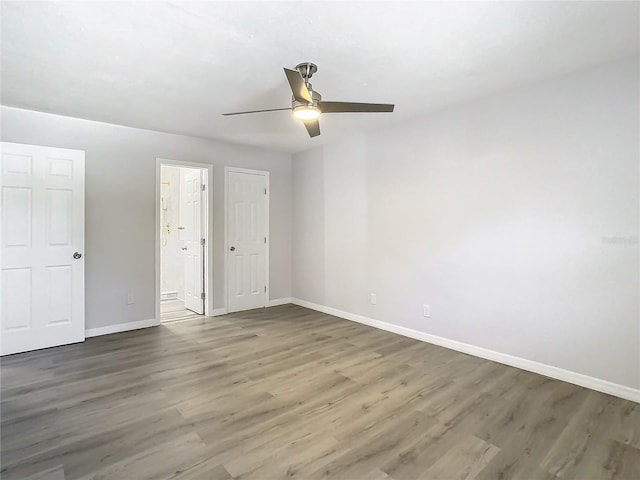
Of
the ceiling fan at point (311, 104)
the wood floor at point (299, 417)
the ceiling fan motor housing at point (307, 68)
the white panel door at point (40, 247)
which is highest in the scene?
the ceiling fan motor housing at point (307, 68)

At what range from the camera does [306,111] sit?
257cm

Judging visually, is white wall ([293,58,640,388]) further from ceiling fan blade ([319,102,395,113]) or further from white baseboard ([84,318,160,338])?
white baseboard ([84,318,160,338])

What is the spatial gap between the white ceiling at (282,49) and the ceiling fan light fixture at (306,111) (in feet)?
1.19

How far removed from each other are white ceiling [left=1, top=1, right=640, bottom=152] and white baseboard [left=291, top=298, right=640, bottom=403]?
98.8 inches

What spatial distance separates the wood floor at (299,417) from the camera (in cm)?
183

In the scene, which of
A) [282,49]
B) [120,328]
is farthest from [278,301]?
[282,49]

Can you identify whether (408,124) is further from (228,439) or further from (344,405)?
(228,439)

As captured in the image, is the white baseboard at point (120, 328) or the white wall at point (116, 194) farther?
the white baseboard at point (120, 328)

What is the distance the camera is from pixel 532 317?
304 cm

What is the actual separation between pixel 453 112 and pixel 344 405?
3058mm

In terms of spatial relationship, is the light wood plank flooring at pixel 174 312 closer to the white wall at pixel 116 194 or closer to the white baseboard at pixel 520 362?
the white wall at pixel 116 194

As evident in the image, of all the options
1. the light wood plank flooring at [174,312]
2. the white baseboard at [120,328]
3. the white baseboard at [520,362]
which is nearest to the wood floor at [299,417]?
the white baseboard at [520,362]

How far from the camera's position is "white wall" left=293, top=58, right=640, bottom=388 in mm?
2621

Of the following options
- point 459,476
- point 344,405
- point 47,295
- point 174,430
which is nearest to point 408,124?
point 344,405
